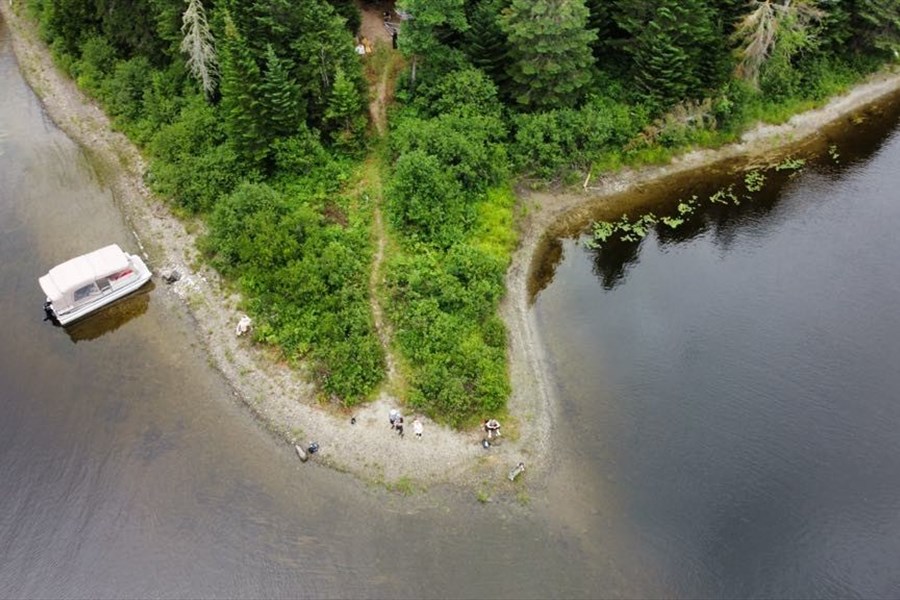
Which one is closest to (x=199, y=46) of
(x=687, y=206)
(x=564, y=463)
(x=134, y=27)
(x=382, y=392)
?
(x=134, y=27)

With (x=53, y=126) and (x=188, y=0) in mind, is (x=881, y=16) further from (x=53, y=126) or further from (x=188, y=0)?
(x=53, y=126)

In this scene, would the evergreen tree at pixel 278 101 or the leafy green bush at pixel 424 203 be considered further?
the leafy green bush at pixel 424 203

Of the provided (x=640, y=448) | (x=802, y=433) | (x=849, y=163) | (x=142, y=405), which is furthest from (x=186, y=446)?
(x=849, y=163)

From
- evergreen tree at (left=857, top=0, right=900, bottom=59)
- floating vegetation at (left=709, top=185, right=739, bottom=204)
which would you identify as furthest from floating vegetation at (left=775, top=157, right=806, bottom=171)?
evergreen tree at (left=857, top=0, right=900, bottom=59)

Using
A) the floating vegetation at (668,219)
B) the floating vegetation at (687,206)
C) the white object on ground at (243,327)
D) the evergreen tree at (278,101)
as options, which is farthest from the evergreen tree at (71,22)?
the floating vegetation at (687,206)

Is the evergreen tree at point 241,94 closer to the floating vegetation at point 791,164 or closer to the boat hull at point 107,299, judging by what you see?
the boat hull at point 107,299

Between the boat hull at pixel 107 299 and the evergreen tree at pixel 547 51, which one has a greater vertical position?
the evergreen tree at pixel 547 51

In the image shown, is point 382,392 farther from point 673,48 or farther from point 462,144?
point 673,48
